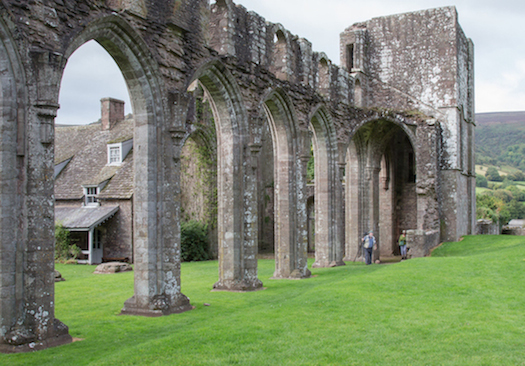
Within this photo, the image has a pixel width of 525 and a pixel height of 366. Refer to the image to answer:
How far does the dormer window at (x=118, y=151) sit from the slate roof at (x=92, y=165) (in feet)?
0.63

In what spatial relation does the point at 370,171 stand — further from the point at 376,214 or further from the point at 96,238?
the point at 96,238

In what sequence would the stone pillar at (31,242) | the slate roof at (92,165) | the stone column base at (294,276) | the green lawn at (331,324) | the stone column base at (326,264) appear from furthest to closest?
the slate roof at (92,165) → the stone column base at (326,264) → the stone column base at (294,276) → the stone pillar at (31,242) → the green lawn at (331,324)

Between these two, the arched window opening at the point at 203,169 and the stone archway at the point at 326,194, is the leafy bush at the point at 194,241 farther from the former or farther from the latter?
the stone archway at the point at 326,194

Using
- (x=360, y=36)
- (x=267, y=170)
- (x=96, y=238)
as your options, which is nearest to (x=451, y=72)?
(x=360, y=36)

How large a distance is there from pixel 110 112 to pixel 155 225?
18.3m

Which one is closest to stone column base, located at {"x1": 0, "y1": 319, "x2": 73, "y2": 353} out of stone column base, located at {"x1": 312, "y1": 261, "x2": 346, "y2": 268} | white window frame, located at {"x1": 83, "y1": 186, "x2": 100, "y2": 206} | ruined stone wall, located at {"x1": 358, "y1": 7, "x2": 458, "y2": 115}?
stone column base, located at {"x1": 312, "y1": 261, "x2": 346, "y2": 268}

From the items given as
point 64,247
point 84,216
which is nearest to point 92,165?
point 84,216

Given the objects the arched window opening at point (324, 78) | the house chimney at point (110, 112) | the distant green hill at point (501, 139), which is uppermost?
the distant green hill at point (501, 139)

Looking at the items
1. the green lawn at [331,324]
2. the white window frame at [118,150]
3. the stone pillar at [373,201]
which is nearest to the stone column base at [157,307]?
the green lawn at [331,324]

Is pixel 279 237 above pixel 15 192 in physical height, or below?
below

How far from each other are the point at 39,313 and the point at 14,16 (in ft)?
12.5

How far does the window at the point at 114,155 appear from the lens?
2377 cm

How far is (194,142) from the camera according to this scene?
21.9 metres

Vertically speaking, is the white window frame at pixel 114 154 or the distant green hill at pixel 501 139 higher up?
the distant green hill at pixel 501 139
